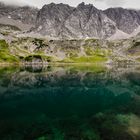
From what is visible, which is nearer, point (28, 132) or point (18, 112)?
point (28, 132)

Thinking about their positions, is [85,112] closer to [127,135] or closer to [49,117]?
[49,117]

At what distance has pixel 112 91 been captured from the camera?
10425 centimetres

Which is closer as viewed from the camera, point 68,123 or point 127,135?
point 127,135

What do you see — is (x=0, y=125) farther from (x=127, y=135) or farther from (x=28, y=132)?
(x=127, y=135)

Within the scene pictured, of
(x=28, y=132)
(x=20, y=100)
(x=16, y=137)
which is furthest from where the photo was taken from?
(x=20, y=100)

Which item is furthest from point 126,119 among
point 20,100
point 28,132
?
point 20,100

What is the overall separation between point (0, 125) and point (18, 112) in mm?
13443

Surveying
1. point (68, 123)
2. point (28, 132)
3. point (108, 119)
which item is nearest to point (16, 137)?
point (28, 132)

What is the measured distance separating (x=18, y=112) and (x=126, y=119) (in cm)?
2202

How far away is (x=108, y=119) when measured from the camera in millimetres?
51031

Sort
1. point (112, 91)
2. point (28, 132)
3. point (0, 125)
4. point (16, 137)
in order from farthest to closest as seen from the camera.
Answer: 1. point (112, 91)
2. point (0, 125)
3. point (28, 132)
4. point (16, 137)

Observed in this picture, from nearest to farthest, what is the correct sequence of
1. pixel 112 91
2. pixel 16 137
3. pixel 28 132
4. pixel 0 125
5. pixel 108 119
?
pixel 16 137 → pixel 28 132 → pixel 0 125 → pixel 108 119 → pixel 112 91

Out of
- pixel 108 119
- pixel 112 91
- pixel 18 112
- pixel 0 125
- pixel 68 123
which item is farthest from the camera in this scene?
pixel 112 91

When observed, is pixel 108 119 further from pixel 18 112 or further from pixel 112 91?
pixel 112 91
